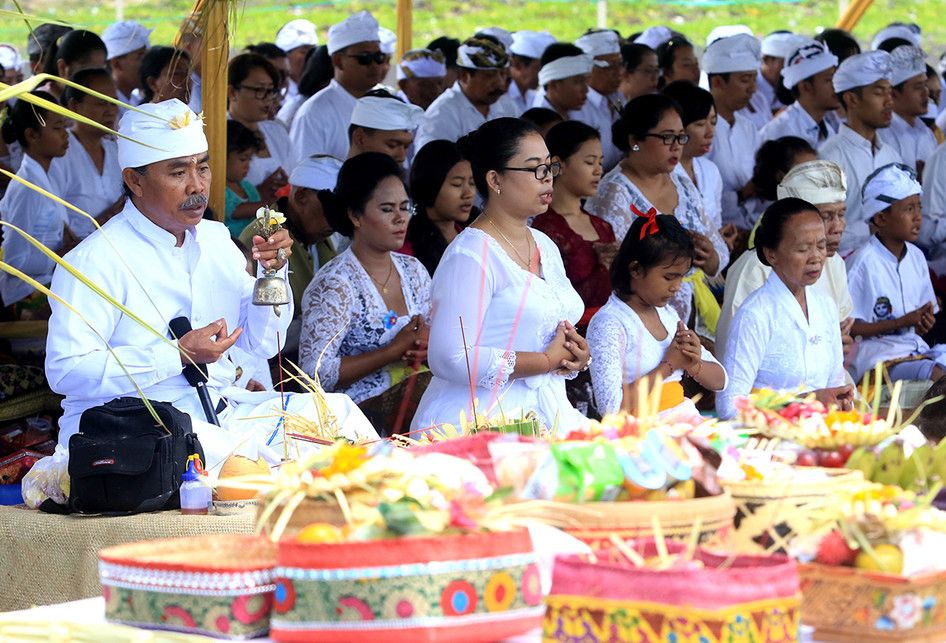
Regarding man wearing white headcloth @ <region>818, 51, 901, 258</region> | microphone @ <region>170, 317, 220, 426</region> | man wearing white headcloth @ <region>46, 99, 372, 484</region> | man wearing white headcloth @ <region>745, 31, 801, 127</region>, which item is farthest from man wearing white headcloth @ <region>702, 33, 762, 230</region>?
microphone @ <region>170, 317, 220, 426</region>

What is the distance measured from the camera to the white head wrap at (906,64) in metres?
8.38

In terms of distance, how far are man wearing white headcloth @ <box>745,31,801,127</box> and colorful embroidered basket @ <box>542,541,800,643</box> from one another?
25.6ft

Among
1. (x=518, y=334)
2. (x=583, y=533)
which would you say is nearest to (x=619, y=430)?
(x=583, y=533)

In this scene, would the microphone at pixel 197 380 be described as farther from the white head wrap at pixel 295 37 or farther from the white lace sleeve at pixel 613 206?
the white head wrap at pixel 295 37

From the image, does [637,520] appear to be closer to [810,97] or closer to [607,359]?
[607,359]

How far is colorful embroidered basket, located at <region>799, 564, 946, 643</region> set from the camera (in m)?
1.85

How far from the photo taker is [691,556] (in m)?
1.83

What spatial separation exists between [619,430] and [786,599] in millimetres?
444

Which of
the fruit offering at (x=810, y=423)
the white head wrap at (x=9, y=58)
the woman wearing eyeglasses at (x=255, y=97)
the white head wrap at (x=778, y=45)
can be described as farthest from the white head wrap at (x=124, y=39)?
the fruit offering at (x=810, y=423)

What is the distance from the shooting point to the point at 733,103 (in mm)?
8328

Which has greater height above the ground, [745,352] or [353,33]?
[353,33]

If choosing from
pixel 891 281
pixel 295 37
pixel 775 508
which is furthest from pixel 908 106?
pixel 775 508

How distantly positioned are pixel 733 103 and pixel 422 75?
1.79 meters

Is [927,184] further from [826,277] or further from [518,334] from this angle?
[518,334]
